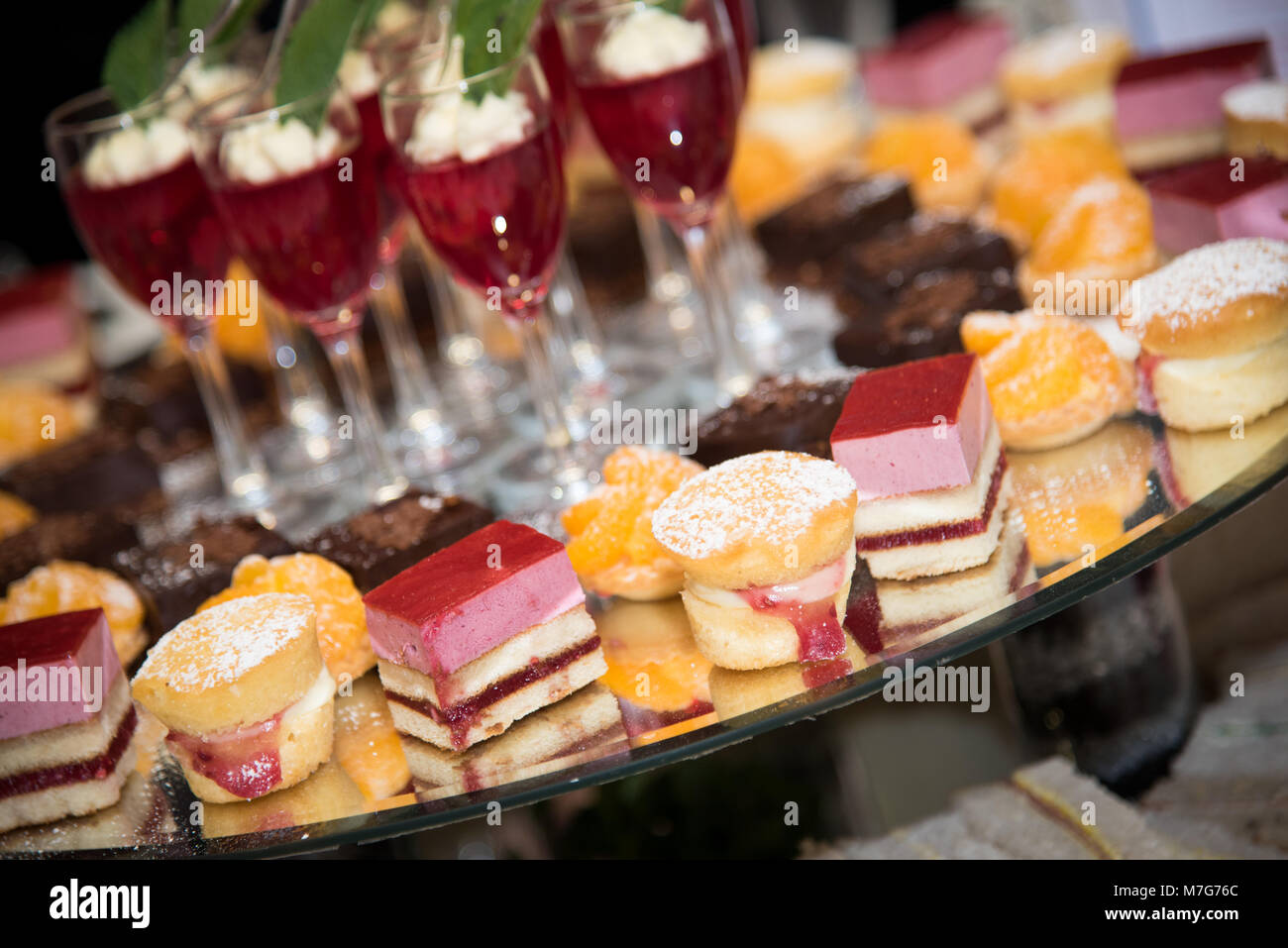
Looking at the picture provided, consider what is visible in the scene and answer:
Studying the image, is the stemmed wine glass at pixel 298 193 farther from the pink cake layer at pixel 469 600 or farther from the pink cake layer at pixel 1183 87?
the pink cake layer at pixel 1183 87

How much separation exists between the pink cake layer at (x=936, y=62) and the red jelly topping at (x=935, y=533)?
170 cm

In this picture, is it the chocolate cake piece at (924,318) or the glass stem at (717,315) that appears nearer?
the chocolate cake piece at (924,318)

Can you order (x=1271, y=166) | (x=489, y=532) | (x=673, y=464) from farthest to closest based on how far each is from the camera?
(x=1271, y=166) → (x=673, y=464) → (x=489, y=532)

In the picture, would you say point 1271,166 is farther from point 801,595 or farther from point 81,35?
point 81,35

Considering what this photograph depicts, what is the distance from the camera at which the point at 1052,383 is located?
172 cm

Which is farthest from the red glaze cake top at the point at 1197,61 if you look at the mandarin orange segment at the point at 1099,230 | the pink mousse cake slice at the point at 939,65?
the pink mousse cake slice at the point at 939,65

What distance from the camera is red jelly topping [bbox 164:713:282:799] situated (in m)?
1.54

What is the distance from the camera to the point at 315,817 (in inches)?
57.7

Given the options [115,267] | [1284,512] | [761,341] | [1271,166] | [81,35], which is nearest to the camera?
[1271,166]

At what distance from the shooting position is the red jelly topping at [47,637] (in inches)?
63.4

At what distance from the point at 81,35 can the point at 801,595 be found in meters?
5.12

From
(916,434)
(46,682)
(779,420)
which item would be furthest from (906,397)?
(46,682)

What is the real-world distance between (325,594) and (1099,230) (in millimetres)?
1263
